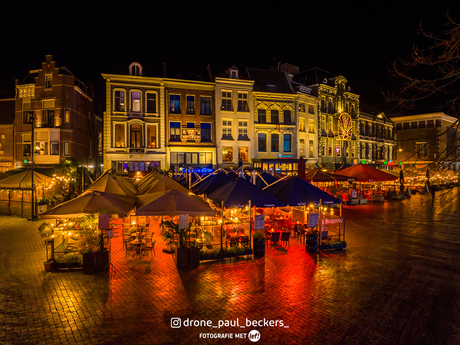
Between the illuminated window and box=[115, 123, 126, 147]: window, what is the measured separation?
11.6 meters

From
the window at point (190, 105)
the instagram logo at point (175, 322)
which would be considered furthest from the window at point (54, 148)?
the instagram logo at point (175, 322)

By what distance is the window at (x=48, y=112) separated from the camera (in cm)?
3181

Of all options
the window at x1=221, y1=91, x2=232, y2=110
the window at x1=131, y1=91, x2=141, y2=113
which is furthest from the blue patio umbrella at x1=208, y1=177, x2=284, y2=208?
the window at x1=221, y1=91, x2=232, y2=110

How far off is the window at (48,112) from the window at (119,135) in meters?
6.91

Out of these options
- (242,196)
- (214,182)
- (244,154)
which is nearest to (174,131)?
(244,154)

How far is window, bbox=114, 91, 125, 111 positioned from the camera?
3152 centimetres

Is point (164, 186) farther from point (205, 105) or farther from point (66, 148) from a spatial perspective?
point (66, 148)

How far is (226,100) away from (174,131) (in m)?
7.30

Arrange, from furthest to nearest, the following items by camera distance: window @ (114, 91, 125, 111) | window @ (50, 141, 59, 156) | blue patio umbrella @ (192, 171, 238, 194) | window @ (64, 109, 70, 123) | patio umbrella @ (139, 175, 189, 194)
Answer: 1. window @ (64, 109, 70, 123)
2. window @ (50, 141, 59, 156)
3. window @ (114, 91, 125, 111)
4. blue patio umbrella @ (192, 171, 238, 194)
5. patio umbrella @ (139, 175, 189, 194)

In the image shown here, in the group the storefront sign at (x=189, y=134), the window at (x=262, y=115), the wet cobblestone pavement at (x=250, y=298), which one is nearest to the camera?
the wet cobblestone pavement at (x=250, y=298)

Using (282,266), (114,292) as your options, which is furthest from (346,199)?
(114,292)

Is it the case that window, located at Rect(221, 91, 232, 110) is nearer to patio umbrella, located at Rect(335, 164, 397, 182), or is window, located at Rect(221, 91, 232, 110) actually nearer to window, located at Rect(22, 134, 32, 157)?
patio umbrella, located at Rect(335, 164, 397, 182)

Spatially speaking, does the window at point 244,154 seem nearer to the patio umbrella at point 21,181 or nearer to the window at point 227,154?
the window at point 227,154

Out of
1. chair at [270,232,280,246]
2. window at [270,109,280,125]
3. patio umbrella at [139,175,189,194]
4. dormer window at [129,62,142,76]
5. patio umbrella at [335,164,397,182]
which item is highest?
dormer window at [129,62,142,76]
